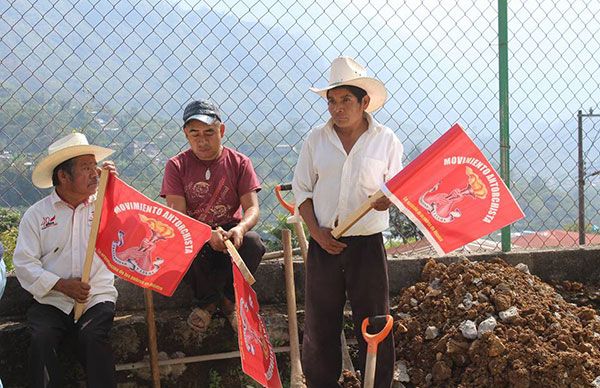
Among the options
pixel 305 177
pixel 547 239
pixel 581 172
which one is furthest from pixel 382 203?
pixel 581 172

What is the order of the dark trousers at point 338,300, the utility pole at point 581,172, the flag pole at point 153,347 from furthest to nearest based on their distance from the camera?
the utility pole at point 581,172 < the flag pole at point 153,347 < the dark trousers at point 338,300

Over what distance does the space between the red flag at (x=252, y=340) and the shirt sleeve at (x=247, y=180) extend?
662 mm

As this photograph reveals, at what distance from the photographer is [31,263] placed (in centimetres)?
414

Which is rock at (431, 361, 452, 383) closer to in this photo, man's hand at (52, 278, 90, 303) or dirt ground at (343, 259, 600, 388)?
dirt ground at (343, 259, 600, 388)

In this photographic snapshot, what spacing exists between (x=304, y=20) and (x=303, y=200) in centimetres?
148

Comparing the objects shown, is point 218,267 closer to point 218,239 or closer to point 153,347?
point 218,239

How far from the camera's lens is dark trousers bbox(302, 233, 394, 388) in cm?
383

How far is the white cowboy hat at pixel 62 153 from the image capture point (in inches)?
164

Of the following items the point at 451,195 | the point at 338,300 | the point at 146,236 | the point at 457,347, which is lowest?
the point at 457,347

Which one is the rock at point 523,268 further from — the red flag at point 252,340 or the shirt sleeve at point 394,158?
the red flag at point 252,340

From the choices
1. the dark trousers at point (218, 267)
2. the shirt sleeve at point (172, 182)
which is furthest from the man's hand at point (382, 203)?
the shirt sleeve at point (172, 182)

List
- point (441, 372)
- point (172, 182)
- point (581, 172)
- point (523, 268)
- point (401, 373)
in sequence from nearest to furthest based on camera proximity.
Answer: point (441, 372) < point (401, 373) < point (172, 182) < point (523, 268) < point (581, 172)

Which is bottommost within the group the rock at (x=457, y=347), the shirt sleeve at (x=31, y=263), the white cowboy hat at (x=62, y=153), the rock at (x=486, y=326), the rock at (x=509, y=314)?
the rock at (x=457, y=347)

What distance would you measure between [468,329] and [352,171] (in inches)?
46.6
